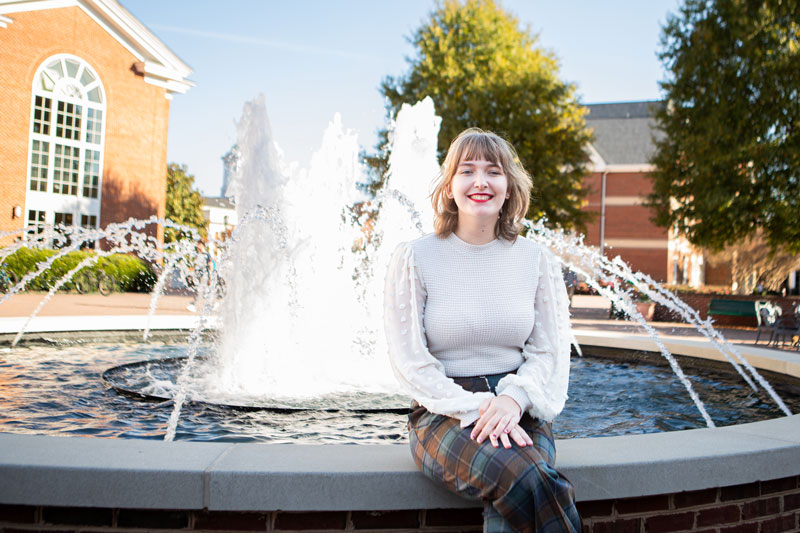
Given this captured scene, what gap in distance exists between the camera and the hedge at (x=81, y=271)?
76.1 ft

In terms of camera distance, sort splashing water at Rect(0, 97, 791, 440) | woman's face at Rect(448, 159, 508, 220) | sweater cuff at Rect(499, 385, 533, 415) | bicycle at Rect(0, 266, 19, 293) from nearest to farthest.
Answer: sweater cuff at Rect(499, 385, 533, 415)
woman's face at Rect(448, 159, 508, 220)
splashing water at Rect(0, 97, 791, 440)
bicycle at Rect(0, 266, 19, 293)

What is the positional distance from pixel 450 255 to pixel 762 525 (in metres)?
1.72

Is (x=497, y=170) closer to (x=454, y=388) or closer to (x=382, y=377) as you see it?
(x=454, y=388)

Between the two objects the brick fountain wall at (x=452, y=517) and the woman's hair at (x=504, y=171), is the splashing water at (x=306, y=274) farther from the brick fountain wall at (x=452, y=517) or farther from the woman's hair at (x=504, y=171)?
the woman's hair at (x=504, y=171)

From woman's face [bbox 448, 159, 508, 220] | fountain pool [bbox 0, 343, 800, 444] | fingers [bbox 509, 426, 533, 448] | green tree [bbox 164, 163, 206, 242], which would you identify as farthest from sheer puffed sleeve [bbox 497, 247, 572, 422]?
green tree [bbox 164, 163, 206, 242]

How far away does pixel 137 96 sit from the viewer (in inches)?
1241

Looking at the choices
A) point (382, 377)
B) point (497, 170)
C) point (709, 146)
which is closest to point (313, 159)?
point (382, 377)

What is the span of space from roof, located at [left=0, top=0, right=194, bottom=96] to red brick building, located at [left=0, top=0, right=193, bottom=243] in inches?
1.8

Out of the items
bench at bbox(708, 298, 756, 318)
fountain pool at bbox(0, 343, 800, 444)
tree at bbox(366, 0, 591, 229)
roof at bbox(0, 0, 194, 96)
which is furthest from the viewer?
roof at bbox(0, 0, 194, 96)

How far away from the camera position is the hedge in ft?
76.1

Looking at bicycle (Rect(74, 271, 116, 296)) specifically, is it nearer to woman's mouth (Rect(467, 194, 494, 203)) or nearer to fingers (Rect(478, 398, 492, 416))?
woman's mouth (Rect(467, 194, 494, 203))

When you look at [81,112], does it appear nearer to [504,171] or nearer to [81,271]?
[81,271]

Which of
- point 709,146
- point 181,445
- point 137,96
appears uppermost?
point 137,96

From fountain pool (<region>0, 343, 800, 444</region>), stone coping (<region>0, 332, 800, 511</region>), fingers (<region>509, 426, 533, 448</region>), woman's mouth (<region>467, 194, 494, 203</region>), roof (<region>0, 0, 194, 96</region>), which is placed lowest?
fountain pool (<region>0, 343, 800, 444</region>)
